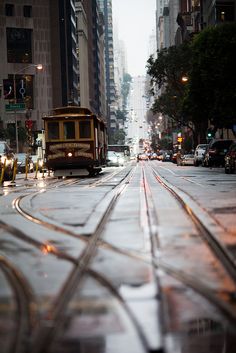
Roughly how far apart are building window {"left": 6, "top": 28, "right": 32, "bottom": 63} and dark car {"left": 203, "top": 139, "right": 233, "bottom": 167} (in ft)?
240

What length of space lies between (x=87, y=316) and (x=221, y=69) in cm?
4142

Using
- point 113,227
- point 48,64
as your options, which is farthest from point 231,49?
point 48,64

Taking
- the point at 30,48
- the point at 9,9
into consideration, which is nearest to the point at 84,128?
the point at 30,48

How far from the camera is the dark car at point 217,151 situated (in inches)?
1780

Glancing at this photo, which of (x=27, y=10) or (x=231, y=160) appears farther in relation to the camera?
(x=27, y=10)

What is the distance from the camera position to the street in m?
4.38

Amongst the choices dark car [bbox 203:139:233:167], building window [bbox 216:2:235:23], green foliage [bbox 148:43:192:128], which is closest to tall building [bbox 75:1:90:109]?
building window [bbox 216:2:235:23]

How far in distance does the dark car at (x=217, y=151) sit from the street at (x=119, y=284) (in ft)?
112

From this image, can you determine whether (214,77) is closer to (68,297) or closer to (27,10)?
(68,297)

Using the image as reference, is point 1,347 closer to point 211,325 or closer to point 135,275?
point 211,325

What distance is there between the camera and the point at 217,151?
152ft

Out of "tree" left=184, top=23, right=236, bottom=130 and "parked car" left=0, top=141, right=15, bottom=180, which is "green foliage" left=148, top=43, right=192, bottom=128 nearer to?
"tree" left=184, top=23, right=236, bottom=130

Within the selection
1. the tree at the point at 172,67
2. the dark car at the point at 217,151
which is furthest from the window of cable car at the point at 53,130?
the tree at the point at 172,67

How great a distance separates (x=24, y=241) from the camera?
8992 millimetres
